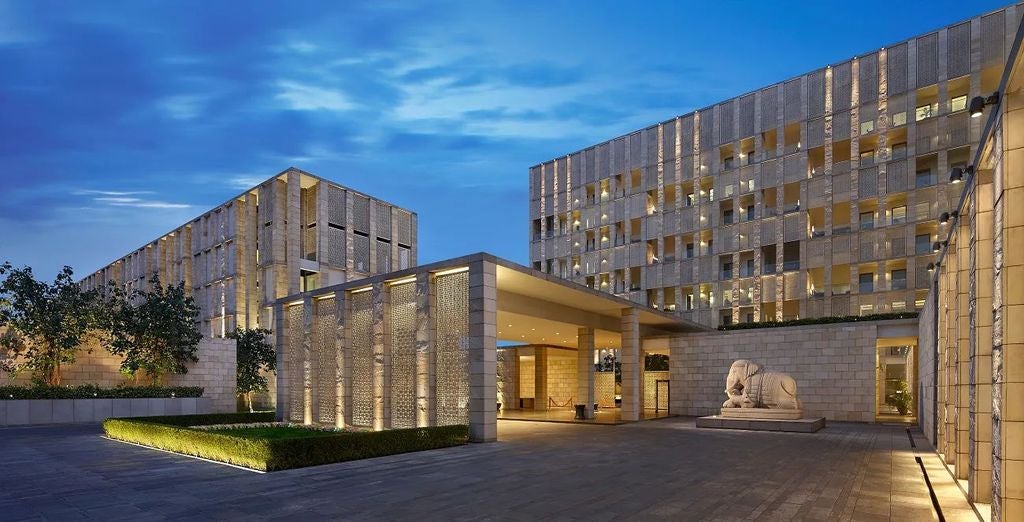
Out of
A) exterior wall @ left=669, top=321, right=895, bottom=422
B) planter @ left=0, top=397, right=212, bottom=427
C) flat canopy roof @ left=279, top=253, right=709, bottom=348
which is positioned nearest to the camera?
flat canopy roof @ left=279, top=253, right=709, bottom=348

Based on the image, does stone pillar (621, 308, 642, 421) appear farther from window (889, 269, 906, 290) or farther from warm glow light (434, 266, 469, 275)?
window (889, 269, 906, 290)

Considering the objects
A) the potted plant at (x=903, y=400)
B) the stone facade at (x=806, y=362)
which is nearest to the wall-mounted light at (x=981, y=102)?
the stone facade at (x=806, y=362)

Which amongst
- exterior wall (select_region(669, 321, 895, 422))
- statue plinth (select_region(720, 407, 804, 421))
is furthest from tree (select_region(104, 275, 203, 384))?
Result: statue plinth (select_region(720, 407, 804, 421))

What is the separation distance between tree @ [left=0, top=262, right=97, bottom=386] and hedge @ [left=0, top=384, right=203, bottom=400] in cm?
205

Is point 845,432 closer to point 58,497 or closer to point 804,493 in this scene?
point 804,493

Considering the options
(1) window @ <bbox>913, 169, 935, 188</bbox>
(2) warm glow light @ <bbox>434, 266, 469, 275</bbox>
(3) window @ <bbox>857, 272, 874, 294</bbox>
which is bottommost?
(3) window @ <bbox>857, 272, 874, 294</bbox>

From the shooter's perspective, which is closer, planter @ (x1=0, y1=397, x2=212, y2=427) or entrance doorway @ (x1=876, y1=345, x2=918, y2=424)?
planter @ (x1=0, y1=397, x2=212, y2=427)

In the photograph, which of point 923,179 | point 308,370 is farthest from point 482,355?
point 923,179

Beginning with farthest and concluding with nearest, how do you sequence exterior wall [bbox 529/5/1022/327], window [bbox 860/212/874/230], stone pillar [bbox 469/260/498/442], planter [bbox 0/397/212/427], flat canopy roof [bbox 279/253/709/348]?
1. window [bbox 860/212/874/230]
2. exterior wall [bbox 529/5/1022/327]
3. planter [bbox 0/397/212/427]
4. flat canopy roof [bbox 279/253/709/348]
5. stone pillar [bbox 469/260/498/442]

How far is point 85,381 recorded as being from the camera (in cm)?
3809

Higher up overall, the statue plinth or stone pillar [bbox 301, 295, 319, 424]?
stone pillar [bbox 301, 295, 319, 424]

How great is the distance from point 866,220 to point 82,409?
52660mm

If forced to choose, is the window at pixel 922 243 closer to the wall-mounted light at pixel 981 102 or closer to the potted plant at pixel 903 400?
the potted plant at pixel 903 400

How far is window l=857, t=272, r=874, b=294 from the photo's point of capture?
43938mm
